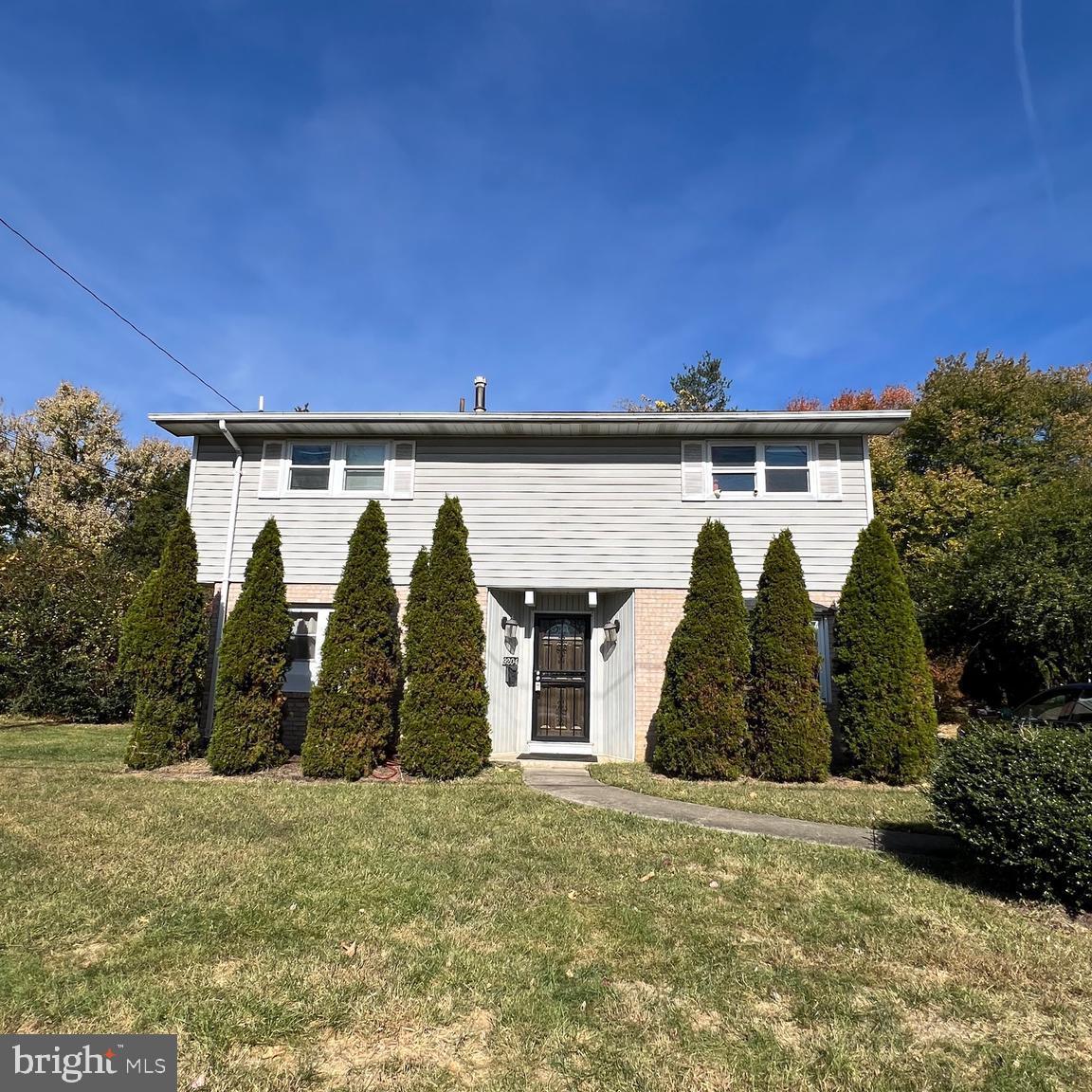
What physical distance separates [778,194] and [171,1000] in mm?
12644

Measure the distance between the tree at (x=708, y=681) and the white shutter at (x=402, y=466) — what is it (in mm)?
4696

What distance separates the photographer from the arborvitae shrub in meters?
8.75

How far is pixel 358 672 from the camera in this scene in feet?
29.0

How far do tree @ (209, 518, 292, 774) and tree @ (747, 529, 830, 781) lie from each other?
6194mm

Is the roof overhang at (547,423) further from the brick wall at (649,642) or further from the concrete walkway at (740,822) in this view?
the concrete walkway at (740,822)

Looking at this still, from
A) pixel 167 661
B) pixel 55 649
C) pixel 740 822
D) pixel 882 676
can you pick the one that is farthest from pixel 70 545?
pixel 882 676

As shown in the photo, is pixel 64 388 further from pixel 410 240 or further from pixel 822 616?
pixel 822 616

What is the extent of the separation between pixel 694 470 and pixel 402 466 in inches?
183

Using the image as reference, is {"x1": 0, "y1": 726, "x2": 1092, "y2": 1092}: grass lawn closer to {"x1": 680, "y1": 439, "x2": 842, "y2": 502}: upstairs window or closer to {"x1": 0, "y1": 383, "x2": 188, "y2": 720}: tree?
{"x1": 680, "y1": 439, "x2": 842, "y2": 502}: upstairs window

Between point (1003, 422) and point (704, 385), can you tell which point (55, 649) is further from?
point (1003, 422)

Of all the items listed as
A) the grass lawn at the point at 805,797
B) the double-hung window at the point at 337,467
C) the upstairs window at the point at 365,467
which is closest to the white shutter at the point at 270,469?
the double-hung window at the point at 337,467

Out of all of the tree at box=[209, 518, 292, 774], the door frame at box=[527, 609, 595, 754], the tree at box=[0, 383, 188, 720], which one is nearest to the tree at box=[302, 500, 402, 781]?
the tree at box=[209, 518, 292, 774]

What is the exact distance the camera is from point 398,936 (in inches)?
148

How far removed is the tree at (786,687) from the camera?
8789 mm
